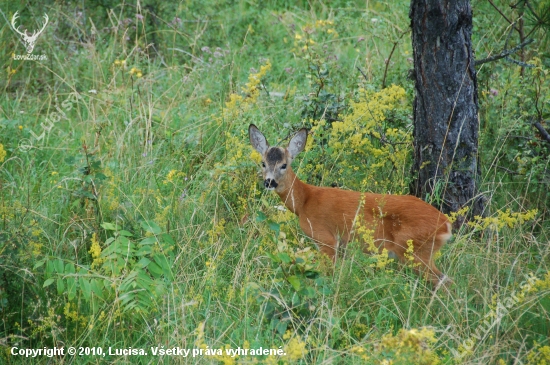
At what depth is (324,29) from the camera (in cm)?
788

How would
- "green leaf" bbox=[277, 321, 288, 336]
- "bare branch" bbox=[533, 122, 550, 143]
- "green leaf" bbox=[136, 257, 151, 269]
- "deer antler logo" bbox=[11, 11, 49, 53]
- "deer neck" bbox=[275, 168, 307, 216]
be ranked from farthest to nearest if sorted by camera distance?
"deer antler logo" bbox=[11, 11, 49, 53]
"bare branch" bbox=[533, 122, 550, 143]
"deer neck" bbox=[275, 168, 307, 216]
"green leaf" bbox=[136, 257, 151, 269]
"green leaf" bbox=[277, 321, 288, 336]

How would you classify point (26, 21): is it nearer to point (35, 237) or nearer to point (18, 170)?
point (18, 170)

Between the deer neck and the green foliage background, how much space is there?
0.14m

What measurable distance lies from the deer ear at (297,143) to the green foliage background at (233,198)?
0.79 ft

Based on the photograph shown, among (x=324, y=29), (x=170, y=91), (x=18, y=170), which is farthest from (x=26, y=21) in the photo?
(x=324, y=29)

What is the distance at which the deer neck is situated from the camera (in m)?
5.56

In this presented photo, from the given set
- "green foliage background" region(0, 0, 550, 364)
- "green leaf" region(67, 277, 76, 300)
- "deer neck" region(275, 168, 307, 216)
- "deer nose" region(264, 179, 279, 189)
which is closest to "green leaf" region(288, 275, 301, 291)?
"green foliage background" region(0, 0, 550, 364)

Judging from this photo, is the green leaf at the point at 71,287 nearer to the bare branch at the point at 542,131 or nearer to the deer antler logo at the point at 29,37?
the bare branch at the point at 542,131

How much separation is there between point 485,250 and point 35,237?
2897 mm

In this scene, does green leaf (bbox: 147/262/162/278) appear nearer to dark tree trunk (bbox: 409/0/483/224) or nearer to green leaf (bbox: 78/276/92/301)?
green leaf (bbox: 78/276/92/301)

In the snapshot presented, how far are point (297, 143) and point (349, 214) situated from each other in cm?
70

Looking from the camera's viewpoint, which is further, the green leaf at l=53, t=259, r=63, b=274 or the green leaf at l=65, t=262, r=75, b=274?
the green leaf at l=65, t=262, r=75, b=274

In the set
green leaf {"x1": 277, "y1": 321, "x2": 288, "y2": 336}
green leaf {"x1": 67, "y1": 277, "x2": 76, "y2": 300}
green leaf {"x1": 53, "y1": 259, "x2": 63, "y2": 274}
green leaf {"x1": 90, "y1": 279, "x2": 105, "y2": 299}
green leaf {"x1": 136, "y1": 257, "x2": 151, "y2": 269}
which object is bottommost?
green leaf {"x1": 277, "y1": 321, "x2": 288, "y2": 336}

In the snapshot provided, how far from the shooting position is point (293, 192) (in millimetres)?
5555
